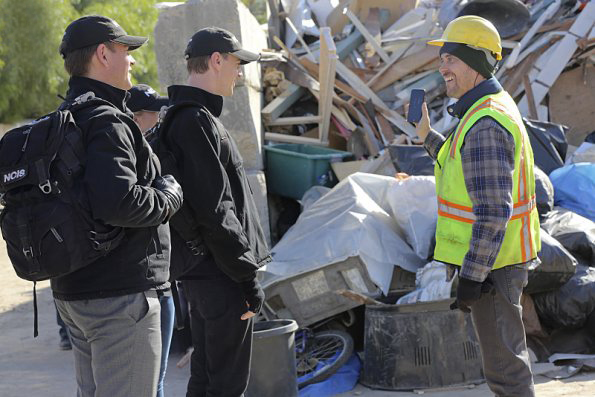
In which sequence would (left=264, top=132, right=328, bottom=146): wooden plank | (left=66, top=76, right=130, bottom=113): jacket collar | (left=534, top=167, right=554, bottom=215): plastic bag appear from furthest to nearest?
(left=264, top=132, right=328, bottom=146): wooden plank → (left=534, top=167, right=554, bottom=215): plastic bag → (left=66, top=76, right=130, bottom=113): jacket collar

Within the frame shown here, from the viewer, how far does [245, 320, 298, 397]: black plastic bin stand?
4.44 metres

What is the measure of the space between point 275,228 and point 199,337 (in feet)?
13.3

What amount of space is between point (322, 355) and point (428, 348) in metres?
0.77

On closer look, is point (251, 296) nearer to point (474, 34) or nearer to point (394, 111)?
point (474, 34)

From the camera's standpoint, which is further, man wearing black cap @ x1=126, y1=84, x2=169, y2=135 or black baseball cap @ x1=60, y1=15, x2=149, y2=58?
man wearing black cap @ x1=126, y1=84, x2=169, y2=135

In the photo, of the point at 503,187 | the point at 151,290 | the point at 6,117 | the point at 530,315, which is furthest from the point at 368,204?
the point at 6,117

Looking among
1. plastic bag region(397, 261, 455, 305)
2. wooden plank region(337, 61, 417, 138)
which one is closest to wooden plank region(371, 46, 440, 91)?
wooden plank region(337, 61, 417, 138)

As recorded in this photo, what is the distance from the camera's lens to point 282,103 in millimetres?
8164

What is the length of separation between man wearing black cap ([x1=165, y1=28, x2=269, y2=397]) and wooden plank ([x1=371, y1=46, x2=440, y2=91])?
5107mm

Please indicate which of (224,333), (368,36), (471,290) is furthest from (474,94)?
(368,36)

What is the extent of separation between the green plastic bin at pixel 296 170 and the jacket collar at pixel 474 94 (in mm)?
4008

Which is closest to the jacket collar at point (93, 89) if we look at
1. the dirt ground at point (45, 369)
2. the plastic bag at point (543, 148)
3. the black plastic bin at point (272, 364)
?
the black plastic bin at point (272, 364)

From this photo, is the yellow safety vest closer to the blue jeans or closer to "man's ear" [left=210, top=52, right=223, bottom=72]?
"man's ear" [left=210, top=52, right=223, bottom=72]

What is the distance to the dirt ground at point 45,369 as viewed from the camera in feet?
16.1
